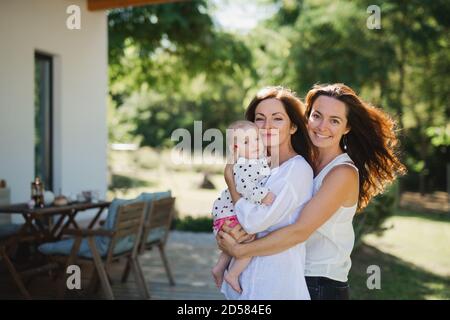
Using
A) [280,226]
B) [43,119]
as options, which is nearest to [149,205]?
[43,119]

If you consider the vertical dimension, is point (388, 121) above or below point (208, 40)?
below

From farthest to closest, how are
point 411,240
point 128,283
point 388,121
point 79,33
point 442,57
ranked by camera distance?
point 442,57, point 411,240, point 79,33, point 128,283, point 388,121

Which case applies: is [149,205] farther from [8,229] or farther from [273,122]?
[273,122]

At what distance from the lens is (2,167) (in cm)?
639

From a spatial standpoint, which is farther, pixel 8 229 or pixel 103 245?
pixel 8 229

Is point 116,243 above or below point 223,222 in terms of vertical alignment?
below

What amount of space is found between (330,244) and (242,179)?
17.0 inches

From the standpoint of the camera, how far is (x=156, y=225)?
5.40m

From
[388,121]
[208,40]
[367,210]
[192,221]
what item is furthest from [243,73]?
[388,121]

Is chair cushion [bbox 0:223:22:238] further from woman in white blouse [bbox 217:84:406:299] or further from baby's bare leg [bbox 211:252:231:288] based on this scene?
woman in white blouse [bbox 217:84:406:299]

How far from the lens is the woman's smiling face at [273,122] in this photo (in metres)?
2.17

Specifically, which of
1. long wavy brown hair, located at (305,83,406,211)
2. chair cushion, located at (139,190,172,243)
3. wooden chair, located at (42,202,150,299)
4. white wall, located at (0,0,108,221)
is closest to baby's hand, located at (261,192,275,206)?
long wavy brown hair, located at (305,83,406,211)

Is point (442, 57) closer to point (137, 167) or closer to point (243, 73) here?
point (243, 73)

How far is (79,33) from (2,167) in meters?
2.49
